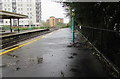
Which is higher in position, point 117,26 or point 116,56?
point 117,26

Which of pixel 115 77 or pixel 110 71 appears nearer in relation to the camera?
pixel 115 77

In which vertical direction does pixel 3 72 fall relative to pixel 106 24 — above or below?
below

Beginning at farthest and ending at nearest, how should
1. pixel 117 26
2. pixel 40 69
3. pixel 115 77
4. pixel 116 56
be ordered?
pixel 117 26, pixel 40 69, pixel 116 56, pixel 115 77

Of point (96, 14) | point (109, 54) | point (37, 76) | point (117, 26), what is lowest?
point (37, 76)

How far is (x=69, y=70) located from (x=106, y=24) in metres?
3.07

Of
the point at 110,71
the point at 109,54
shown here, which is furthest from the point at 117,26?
the point at 110,71

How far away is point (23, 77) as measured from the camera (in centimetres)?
409

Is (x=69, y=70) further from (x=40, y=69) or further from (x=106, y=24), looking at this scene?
(x=106, y=24)

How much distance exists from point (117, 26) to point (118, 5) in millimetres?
766

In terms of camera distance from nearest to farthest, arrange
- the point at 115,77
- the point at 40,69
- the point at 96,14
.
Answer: the point at 115,77, the point at 40,69, the point at 96,14

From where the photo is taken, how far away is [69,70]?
476 centimetres

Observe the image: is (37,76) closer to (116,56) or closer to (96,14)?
(116,56)

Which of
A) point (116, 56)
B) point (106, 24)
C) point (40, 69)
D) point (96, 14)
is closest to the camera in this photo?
point (116, 56)

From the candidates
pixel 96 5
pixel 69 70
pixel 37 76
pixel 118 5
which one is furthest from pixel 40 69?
pixel 96 5
